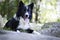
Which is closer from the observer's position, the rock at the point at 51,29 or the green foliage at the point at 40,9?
the rock at the point at 51,29

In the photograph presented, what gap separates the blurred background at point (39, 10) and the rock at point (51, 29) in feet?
0.28

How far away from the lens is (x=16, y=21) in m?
1.62

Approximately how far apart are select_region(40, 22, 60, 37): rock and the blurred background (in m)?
0.08

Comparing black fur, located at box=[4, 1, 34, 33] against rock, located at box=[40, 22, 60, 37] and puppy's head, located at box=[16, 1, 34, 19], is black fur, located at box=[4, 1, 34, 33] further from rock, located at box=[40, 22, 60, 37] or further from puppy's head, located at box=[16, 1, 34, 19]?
rock, located at box=[40, 22, 60, 37]

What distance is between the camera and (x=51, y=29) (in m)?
1.56

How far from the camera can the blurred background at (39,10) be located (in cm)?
167

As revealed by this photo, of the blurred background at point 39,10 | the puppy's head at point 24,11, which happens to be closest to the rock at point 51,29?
the blurred background at point 39,10

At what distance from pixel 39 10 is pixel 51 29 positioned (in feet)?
0.84

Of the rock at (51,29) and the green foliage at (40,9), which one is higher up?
the green foliage at (40,9)

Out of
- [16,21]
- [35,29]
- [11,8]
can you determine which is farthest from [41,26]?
[11,8]

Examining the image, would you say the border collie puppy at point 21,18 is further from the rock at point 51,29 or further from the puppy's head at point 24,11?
the rock at point 51,29

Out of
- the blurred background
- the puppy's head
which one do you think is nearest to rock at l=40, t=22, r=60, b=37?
the blurred background

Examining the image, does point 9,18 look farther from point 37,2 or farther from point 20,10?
point 37,2

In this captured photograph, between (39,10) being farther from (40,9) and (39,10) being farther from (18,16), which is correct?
(18,16)
